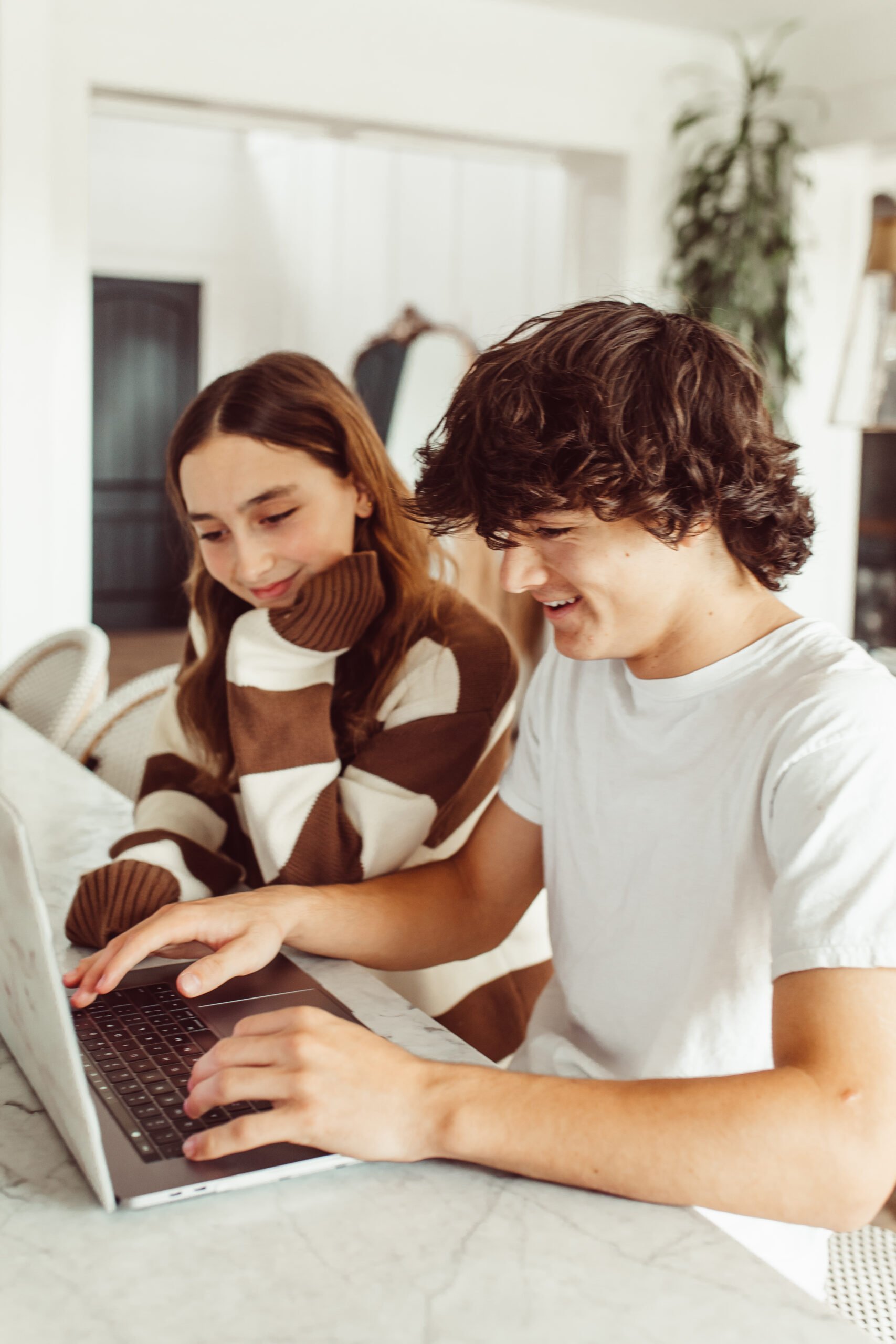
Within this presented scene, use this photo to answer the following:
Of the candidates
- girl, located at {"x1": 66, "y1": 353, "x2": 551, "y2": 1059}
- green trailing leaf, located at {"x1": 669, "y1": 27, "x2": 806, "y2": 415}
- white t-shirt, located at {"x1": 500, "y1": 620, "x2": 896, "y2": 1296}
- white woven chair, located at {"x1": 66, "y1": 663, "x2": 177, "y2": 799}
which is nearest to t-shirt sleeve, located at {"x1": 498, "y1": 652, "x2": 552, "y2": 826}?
white t-shirt, located at {"x1": 500, "y1": 620, "x2": 896, "y2": 1296}

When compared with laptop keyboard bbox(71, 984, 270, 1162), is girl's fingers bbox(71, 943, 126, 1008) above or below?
above

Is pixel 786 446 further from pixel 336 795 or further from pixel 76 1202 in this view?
pixel 76 1202

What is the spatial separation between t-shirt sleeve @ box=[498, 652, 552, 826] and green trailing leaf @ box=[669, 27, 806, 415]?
3.91 meters

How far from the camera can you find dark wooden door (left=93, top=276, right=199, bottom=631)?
8227 mm

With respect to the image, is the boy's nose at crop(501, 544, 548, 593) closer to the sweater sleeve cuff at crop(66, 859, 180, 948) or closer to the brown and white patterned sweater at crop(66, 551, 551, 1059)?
the brown and white patterned sweater at crop(66, 551, 551, 1059)

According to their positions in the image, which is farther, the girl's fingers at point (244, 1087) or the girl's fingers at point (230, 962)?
the girl's fingers at point (230, 962)

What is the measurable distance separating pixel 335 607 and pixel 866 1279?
2.60ft

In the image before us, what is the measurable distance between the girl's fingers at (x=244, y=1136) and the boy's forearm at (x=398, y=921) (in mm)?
349

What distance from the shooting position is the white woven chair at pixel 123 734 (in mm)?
2227

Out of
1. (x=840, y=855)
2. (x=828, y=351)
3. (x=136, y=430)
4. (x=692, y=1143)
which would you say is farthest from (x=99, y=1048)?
(x=136, y=430)

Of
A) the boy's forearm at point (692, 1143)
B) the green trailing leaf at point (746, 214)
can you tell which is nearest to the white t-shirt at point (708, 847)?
the boy's forearm at point (692, 1143)

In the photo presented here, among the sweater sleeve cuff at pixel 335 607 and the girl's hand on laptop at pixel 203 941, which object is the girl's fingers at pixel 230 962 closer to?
the girl's hand on laptop at pixel 203 941

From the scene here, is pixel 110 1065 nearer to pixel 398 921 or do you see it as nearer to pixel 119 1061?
pixel 119 1061

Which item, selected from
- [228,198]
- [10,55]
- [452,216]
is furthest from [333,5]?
[228,198]
